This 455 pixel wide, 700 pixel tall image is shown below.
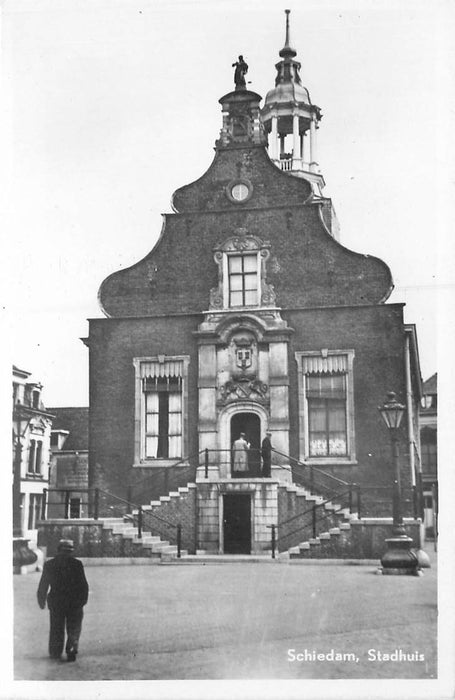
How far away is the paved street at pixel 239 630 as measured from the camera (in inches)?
415

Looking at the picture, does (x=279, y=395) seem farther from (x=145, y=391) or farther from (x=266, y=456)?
(x=145, y=391)

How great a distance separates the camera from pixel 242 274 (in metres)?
19.0

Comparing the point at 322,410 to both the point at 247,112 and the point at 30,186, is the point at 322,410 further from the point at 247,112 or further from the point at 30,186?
the point at 30,186

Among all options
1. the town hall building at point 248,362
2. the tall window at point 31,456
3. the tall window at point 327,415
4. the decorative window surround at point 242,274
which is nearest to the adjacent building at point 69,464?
the town hall building at point 248,362

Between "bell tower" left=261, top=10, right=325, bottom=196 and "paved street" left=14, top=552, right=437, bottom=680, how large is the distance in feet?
28.5

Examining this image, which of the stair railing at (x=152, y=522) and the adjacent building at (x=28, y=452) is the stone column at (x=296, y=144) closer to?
the stair railing at (x=152, y=522)

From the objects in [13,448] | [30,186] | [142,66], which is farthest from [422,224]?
[13,448]

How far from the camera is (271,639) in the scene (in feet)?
36.7

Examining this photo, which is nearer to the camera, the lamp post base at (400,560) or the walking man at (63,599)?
the walking man at (63,599)

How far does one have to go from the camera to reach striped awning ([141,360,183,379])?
1884 centimetres

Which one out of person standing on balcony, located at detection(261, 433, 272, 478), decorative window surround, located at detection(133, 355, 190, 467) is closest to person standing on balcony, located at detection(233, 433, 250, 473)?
person standing on balcony, located at detection(261, 433, 272, 478)

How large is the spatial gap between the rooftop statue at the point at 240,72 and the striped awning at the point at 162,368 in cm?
676

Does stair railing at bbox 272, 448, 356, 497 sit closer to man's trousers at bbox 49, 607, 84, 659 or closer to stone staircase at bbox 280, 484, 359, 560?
stone staircase at bbox 280, 484, 359, 560

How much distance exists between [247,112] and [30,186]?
20.6 feet
